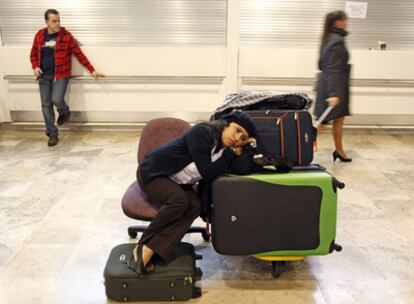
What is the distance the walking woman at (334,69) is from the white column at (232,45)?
135 centimetres

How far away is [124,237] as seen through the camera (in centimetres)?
255

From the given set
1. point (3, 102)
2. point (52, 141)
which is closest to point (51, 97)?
point (52, 141)

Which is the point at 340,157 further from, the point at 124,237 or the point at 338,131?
the point at 124,237

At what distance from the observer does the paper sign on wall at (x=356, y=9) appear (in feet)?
14.6

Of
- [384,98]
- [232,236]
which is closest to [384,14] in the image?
[384,98]

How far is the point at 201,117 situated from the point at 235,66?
74 centimetres

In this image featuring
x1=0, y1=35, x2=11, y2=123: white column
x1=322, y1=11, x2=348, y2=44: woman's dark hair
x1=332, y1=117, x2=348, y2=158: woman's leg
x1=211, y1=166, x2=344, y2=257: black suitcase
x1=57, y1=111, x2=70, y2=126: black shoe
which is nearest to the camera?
x1=211, y1=166, x2=344, y2=257: black suitcase

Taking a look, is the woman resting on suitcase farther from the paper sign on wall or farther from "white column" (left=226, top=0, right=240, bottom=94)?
the paper sign on wall

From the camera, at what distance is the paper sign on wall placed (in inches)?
175

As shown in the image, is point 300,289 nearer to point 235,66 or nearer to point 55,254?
point 55,254

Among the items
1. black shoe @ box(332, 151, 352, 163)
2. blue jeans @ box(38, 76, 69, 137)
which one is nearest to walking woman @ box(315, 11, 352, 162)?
black shoe @ box(332, 151, 352, 163)

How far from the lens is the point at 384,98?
469 cm

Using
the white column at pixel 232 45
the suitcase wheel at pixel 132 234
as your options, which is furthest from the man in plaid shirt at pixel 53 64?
the suitcase wheel at pixel 132 234

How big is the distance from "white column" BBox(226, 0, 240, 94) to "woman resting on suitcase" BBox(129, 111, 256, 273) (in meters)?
2.68
